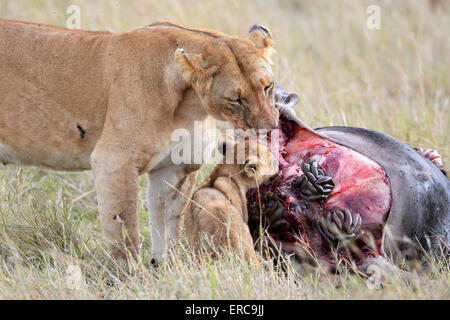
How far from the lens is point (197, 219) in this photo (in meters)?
3.99

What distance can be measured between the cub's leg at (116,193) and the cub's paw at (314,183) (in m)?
0.89

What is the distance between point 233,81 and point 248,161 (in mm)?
664

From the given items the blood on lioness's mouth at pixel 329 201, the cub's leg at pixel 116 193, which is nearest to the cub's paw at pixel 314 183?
the blood on lioness's mouth at pixel 329 201

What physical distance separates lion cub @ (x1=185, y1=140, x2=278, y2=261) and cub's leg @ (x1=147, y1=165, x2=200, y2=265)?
0.35 feet

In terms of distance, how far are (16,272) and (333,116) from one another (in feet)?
11.3

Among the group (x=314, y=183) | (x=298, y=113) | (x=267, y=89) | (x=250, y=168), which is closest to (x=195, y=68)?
(x=267, y=89)

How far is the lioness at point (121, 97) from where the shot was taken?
360cm

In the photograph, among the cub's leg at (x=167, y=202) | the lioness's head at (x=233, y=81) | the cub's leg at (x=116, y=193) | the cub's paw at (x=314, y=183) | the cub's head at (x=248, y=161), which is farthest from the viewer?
the cub's leg at (x=167, y=202)

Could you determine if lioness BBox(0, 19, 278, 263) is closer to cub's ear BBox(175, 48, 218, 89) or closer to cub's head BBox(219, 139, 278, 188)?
cub's ear BBox(175, 48, 218, 89)

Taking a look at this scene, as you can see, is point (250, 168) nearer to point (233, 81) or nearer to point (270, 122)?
point (270, 122)

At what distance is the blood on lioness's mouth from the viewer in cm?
359

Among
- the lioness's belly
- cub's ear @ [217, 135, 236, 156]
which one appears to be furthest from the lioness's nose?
the lioness's belly

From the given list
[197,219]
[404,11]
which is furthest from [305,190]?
[404,11]

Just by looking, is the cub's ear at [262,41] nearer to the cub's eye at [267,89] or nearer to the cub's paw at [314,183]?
the cub's eye at [267,89]
